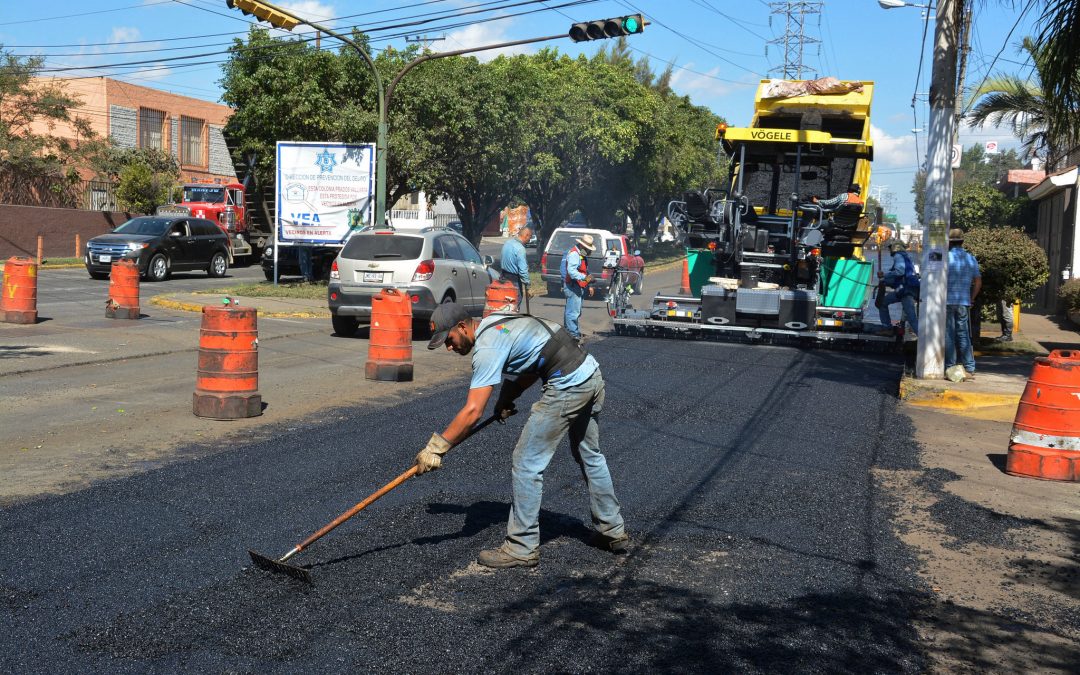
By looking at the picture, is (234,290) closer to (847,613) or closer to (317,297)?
(317,297)

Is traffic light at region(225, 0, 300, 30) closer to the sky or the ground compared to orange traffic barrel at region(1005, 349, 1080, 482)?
closer to the sky

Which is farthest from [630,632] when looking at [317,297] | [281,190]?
[281,190]

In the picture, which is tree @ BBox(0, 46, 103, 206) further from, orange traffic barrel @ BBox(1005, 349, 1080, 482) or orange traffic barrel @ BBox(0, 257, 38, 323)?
orange traffic barrel @ BBox(1005, 349, 1080, 482)

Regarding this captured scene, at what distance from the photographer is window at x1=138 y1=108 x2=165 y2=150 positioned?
173ft

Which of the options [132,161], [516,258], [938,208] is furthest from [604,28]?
[132,161]

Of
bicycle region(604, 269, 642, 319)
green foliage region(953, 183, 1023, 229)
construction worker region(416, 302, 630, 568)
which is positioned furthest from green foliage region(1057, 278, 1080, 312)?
green foliage region(953, 183, 1023, 229)

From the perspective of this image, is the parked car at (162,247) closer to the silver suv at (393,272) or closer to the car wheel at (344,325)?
the car wheel at (344,325)

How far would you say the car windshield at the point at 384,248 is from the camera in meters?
16.7

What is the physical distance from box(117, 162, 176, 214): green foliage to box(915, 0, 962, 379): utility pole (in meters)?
36.2

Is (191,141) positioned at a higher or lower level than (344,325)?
higher

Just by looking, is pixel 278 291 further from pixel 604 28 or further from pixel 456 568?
pixel 456 568

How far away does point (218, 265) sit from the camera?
30938 millimetres

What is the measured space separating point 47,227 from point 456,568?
36.6 m

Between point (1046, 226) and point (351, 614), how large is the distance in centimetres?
3128
